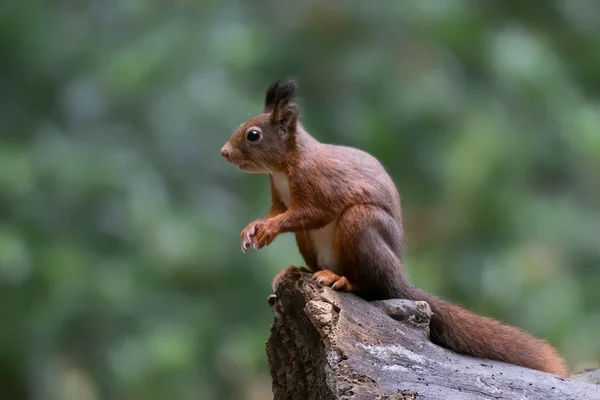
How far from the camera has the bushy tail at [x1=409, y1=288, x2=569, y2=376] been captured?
1729 millimetres

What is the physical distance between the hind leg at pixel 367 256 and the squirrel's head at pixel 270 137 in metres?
0.22

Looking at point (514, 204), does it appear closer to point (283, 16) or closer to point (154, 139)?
point (283, 16)

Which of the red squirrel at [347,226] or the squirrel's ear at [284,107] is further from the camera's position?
the squirrel's ear at [284,107]

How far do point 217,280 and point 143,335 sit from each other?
359 mm

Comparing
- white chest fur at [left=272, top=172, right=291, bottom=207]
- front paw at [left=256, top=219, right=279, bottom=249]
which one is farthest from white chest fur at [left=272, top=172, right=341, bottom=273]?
front paw at [left=256, top=219, right=279, bottom=249]

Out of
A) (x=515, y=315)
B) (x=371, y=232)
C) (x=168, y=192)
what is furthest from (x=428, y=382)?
(x=168, y=192)

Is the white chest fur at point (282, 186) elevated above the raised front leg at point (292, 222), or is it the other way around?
the white chest fur at point (282, 186)

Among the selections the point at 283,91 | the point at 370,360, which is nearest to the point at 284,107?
the point at 283,91

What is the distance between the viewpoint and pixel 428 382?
58.2 inches

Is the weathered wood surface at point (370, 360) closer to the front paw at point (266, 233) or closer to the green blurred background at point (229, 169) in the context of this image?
the front paw at point (266, 233)

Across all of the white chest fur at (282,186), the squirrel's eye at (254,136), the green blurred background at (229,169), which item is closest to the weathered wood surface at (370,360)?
the white chest fur at (282,186)

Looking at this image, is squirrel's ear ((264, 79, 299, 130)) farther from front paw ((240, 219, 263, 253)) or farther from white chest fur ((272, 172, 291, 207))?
front paw ((240, 219, 263, 253))

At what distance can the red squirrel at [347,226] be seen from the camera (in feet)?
5.62

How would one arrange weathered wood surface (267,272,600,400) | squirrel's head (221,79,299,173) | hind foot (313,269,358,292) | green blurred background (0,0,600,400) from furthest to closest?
green blurred background (0,0,600,400) < squirrel's head (221,79,299,173) < hind foot (313,269,358,292) < weathered wood surface (267,272,600,400)
